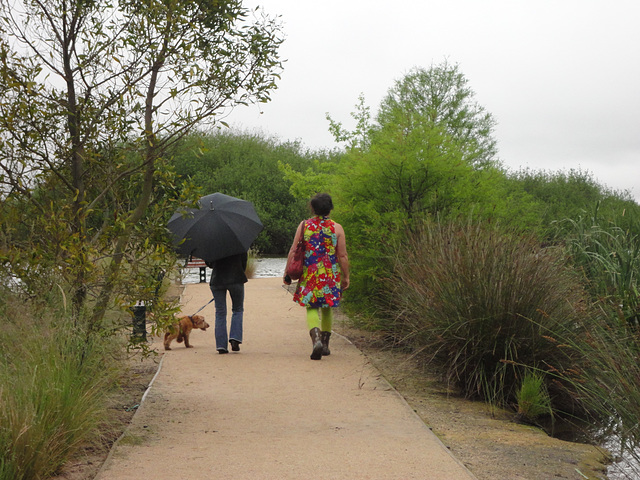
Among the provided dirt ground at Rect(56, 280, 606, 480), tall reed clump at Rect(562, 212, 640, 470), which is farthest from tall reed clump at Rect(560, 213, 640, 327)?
dirt ground at Rect(56, 280, 606, 480)

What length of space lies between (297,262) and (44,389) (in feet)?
15.4

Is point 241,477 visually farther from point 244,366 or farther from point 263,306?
point 263,306

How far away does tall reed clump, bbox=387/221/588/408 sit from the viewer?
6.88 m

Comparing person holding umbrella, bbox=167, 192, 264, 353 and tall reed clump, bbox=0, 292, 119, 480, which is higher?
person holding umbrella, bbox=167, 192, 264, 353

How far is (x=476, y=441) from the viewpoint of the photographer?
5.57 metres

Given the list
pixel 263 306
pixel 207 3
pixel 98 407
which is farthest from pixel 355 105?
pixel 98 407

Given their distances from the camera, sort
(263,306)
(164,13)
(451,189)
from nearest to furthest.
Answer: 1. (164,13)
2. (451,189)
3. (263,306)

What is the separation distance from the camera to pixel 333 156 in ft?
171

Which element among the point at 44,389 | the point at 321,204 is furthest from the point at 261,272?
the point at 44,389

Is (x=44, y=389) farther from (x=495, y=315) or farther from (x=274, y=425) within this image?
(x=495, y=315)

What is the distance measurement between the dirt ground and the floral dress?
1.28 meters

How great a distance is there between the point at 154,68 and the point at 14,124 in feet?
4.20

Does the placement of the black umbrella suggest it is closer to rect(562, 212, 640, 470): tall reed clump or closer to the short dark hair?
the short dark hair

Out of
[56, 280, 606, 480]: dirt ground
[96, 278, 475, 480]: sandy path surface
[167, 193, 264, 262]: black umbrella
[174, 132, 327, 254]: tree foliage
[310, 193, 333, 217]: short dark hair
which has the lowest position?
[56, 280, 606, 480]: dirt ground
